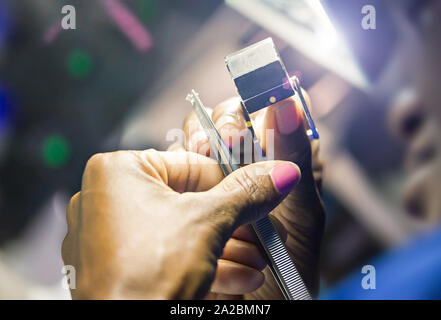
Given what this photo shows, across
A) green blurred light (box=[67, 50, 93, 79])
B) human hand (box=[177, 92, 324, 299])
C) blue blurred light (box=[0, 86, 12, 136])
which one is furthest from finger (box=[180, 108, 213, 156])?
blue blurred light (box=[0, 86, 12, 136])

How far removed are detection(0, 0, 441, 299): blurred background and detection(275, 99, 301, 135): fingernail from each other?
13.3 inches

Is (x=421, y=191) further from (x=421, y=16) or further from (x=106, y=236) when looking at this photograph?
(x=106, y=236)

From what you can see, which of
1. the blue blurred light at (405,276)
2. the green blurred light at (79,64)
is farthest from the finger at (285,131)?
the green blurred light at (79,64)

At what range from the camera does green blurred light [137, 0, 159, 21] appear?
80 centimetres

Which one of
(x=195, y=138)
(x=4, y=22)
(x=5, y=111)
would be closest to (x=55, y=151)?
(x=5, y=111)

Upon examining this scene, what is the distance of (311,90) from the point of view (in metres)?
0.80

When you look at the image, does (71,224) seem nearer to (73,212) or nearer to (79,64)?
(73,212)

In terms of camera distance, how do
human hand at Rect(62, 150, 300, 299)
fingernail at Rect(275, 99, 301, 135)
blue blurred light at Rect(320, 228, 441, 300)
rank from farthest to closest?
1. blue blurred light at Rect(320, 228, 441, 300)
2. fingernail at Rect(275, 99, 301, 135)
3. human hand at Rect(62, 150, 300, 299)

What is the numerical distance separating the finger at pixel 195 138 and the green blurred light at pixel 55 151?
13.9 inches

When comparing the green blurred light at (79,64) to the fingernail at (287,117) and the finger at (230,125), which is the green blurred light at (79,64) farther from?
the fingernail at (287,117)

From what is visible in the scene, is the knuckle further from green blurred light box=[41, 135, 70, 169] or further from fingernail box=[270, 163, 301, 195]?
green blurred light box=[41, 135, 70, 169]
